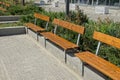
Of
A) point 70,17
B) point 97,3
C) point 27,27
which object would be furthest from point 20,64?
point 97,3

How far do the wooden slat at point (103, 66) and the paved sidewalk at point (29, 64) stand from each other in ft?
2.20

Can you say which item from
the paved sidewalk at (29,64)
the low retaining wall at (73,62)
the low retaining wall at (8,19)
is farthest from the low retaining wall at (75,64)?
the low retaining wall at (8,19)

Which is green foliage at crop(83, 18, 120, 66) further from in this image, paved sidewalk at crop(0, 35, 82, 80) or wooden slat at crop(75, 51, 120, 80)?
paved sidewalk at crop(0, 35, 82, 80)

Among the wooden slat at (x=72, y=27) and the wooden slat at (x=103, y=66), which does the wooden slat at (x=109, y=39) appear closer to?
the wooden slat at (x=103, y=66)

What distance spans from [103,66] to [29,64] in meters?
2.78

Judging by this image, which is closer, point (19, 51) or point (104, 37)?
point (104, 37)

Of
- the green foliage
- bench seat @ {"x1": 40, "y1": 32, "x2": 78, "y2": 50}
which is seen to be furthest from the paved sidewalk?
the green foliage

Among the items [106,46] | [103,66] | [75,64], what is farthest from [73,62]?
[103,66]

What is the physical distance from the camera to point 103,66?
210 inches

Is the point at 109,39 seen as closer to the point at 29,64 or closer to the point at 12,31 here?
the point at 29,64

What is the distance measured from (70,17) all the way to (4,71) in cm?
421

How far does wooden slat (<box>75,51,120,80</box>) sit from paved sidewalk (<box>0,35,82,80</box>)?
670 mm

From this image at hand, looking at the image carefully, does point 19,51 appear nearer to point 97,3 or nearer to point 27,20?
point 27,20

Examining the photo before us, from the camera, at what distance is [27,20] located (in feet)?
42.4
